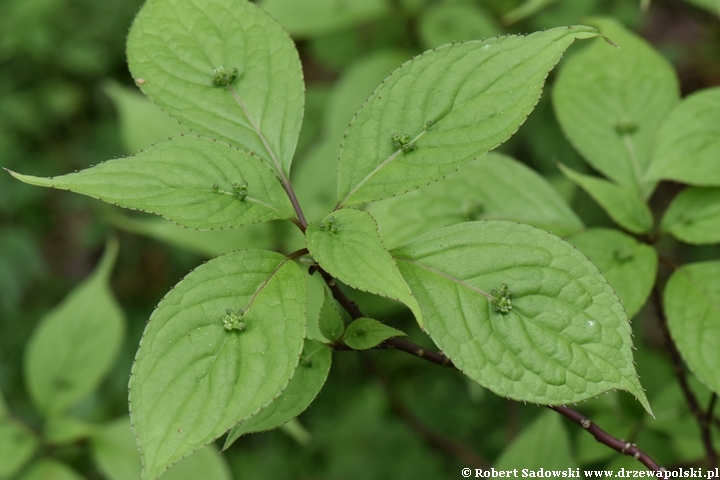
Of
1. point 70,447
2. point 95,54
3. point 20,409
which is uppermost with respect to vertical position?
point 95,54

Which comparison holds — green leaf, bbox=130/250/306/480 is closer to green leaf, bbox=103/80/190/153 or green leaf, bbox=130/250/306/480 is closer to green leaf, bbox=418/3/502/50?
green leaf, bbox=103/80/190/153

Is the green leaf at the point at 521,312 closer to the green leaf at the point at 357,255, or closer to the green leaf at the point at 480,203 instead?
the green leaf at the point at 357,255

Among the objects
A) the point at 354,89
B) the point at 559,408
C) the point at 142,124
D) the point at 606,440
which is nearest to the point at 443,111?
the point at 559,408

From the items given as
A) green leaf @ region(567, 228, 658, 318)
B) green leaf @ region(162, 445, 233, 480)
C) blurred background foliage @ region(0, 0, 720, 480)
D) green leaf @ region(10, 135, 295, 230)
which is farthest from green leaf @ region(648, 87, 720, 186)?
green leaf @ region(162, 445, 233, 480)

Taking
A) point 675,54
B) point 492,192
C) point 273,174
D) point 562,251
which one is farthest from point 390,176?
point 675,54

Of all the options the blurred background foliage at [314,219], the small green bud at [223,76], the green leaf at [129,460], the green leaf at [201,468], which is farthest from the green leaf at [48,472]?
the small green bud at [223,76]

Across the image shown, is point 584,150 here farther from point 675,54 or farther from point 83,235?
point 83,235
